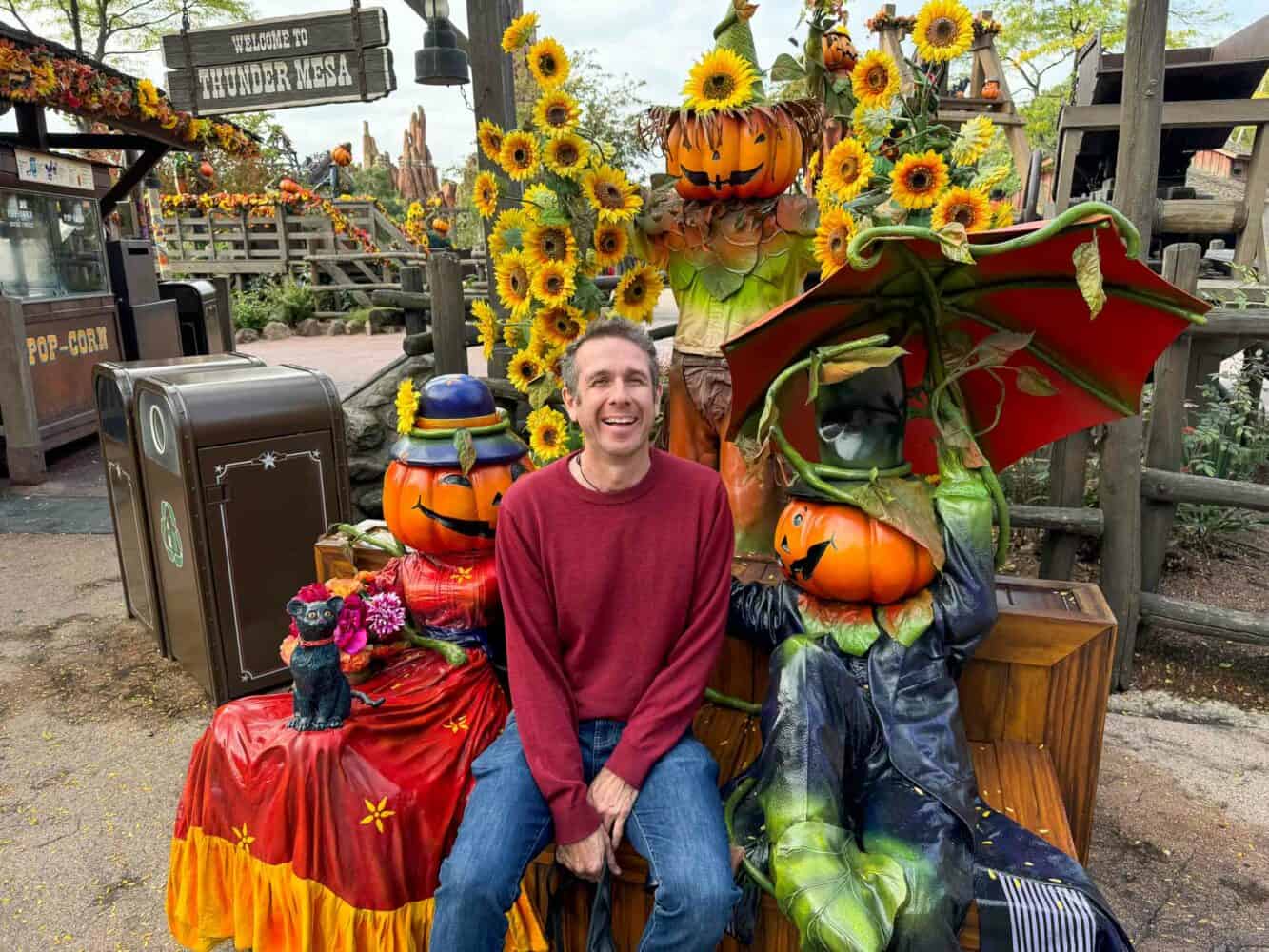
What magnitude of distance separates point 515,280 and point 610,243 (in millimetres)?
310

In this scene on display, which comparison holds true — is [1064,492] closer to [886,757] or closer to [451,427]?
[886,757]

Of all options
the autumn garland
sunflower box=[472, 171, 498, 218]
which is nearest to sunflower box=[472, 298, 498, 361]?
sunflower box=[472, 171, 498, 218]

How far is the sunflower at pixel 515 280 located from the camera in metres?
2.69

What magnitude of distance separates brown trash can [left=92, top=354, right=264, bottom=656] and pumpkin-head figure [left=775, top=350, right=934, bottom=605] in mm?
2725

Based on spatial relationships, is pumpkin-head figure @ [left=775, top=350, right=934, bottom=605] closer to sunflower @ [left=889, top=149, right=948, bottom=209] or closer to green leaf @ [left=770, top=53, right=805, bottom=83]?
sunflower @ [left=889, top=149, right=948, bottom=209]

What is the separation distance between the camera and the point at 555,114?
8.44 feet

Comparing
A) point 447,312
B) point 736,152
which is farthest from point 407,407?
point 447,312

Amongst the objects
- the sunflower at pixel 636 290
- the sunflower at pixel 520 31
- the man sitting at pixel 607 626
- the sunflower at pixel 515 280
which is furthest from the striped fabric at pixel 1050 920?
the sunflower at pixel 520 31

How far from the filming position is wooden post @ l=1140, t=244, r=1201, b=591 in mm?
3369

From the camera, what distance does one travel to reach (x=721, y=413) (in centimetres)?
278

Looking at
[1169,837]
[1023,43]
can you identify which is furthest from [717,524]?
[1023,43]

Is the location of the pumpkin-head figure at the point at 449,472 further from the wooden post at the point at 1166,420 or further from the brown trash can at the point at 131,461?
the wooden post at the point at 1166,420

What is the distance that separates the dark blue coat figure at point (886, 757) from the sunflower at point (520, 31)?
4.58 ft

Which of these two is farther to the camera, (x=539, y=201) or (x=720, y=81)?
(x=539, y=201)
